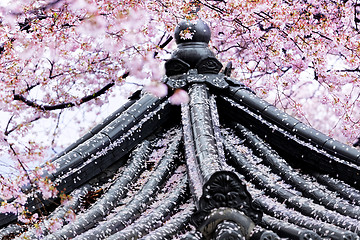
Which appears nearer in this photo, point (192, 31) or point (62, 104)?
point (192, 31)

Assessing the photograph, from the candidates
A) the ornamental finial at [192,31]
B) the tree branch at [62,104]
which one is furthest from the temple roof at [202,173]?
the tree branch at [62,104]

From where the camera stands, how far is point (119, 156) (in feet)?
12.4

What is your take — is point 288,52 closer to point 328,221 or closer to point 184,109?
point 184,109

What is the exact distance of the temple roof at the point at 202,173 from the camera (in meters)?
2.66

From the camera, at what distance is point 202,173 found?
3088 millimetres

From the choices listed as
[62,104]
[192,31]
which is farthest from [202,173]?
[62,104]

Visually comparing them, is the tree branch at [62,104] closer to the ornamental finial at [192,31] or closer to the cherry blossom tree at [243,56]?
the cherry blossom tree at [243,56]

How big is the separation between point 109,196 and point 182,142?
0.83 meters

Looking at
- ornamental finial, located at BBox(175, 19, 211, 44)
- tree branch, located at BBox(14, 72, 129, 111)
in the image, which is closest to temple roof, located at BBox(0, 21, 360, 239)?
ornamental finial, located at BBox(175, 19, 211, 44)

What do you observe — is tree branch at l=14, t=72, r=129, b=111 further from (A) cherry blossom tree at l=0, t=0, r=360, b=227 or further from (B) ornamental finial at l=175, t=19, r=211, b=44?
(B) ornamental finial at l=175, t=19, r=211, b=44

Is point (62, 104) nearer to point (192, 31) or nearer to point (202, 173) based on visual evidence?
point (192, 31)

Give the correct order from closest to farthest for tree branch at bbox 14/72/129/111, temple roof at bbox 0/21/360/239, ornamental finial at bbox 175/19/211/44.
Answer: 1. temple roof at bbox 0/21/360/239
2. ornamental finial at bbox 175/19/211/44
3. tree branch at bbox 14/72/129/111

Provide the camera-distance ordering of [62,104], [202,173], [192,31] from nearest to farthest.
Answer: [202,173] → [192,31] → [62,104]

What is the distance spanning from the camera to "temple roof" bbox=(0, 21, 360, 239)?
8.74ft
